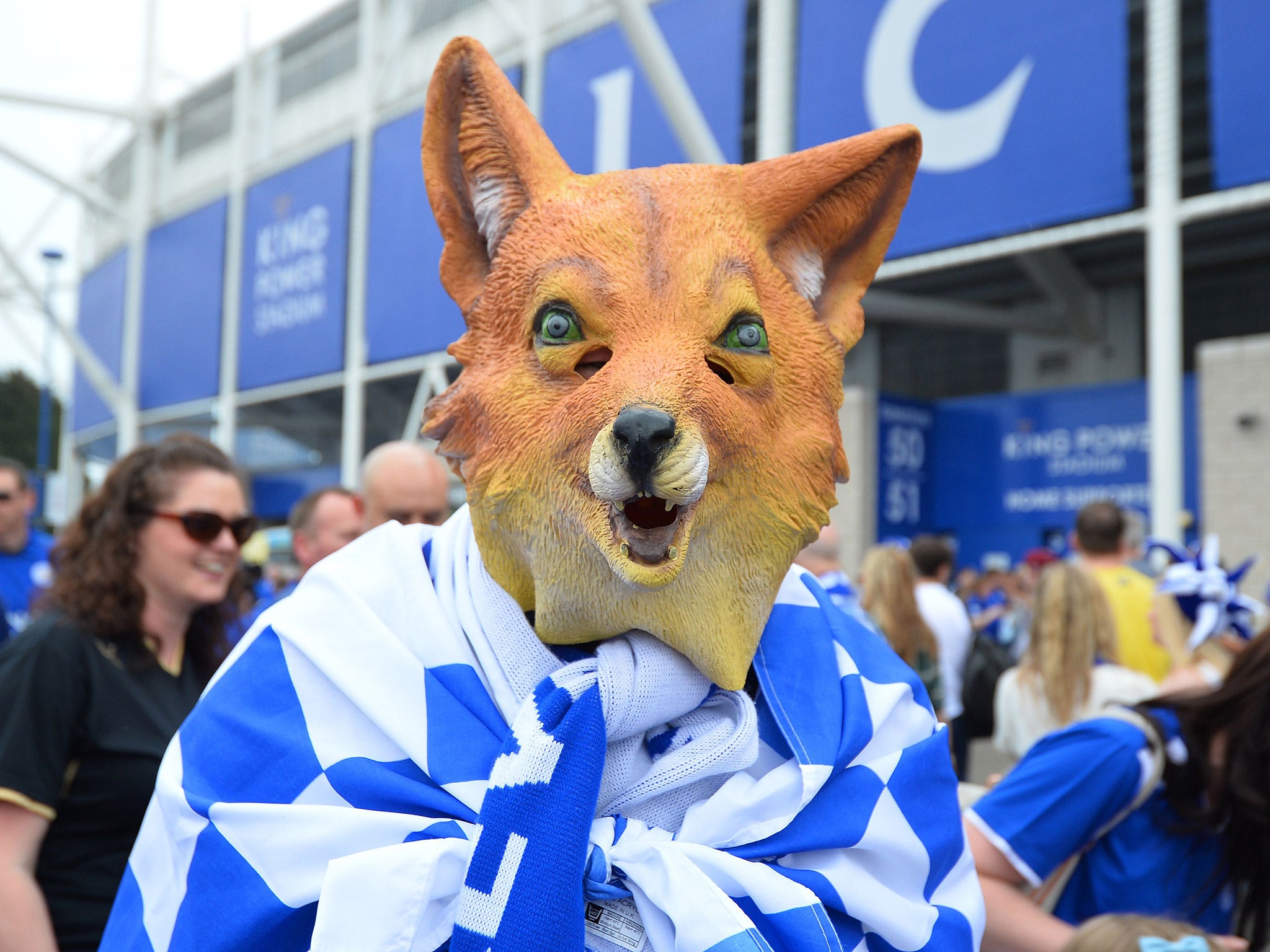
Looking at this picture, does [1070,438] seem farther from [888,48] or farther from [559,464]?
A: [559,464]

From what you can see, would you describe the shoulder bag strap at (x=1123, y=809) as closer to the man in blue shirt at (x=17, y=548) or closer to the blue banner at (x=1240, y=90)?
the man in blue shirt at (x=17, y=548)

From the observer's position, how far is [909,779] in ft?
4.85

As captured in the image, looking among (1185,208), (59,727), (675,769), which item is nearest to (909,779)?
(675,769)

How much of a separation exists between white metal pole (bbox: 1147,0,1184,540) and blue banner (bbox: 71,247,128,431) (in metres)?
18.5

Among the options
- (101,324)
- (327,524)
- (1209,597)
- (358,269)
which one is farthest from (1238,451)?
(101,324)

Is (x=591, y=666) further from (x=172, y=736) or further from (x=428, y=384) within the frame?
(x=428, y=384)

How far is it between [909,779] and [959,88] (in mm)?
8831

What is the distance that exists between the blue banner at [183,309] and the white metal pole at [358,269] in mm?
3916

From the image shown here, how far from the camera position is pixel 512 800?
1254 millimetres

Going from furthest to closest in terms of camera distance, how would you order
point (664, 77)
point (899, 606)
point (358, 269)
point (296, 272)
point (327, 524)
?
1. point (296, 272)
2. point (358, 269)
3. point (664, 77)
4. point (899, 606)
5. point (327, 524)

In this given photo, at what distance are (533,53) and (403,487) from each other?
34.0ft

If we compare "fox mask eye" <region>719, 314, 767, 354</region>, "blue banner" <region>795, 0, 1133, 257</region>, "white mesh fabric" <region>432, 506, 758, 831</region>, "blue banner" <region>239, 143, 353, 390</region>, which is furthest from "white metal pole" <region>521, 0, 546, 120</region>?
"white mesh fabric" <region>432, 506, 758, 831</region>

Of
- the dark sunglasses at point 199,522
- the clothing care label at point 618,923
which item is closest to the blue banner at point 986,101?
the dark sunglasses at point 199,522

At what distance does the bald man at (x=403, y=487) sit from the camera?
334cm
